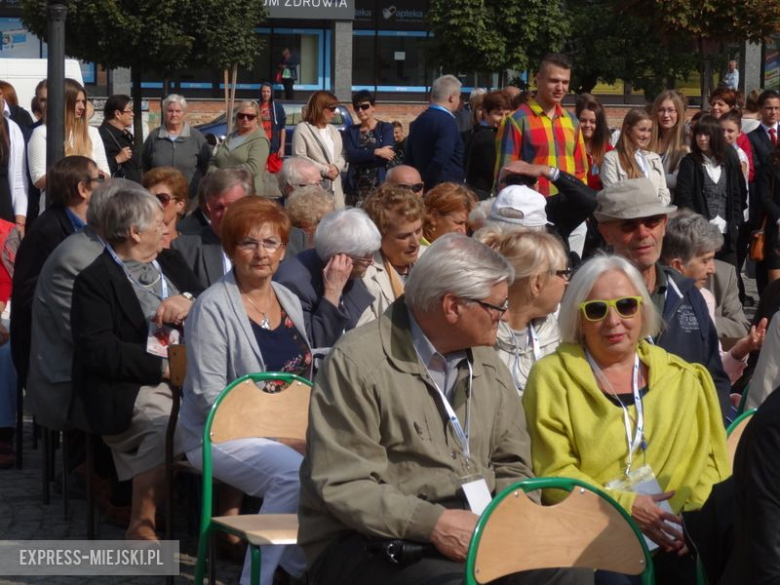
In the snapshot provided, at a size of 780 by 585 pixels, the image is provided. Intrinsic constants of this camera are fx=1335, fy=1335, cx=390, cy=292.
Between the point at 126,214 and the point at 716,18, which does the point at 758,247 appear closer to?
the point at 126,214

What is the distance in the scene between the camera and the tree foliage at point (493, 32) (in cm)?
3250

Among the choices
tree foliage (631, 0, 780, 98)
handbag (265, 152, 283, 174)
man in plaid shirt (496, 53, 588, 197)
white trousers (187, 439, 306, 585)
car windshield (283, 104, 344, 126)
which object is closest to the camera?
white trousers (187, 439, 306, 585)

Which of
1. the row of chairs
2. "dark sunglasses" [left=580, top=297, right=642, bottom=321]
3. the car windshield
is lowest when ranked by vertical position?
the row of chairs

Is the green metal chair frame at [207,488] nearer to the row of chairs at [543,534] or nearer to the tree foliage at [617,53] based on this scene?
the row of chairs at [543,534]

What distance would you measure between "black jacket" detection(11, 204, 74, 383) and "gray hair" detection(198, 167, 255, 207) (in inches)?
31.9

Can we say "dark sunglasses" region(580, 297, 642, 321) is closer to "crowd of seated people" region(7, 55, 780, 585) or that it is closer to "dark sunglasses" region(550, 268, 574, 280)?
"crowd of seated people" region(7, 55, 780, 585)

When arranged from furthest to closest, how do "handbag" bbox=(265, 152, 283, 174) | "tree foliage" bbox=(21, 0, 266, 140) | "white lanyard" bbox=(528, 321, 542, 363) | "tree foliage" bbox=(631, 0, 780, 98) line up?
1. "tree foliage" bbox=(21, 0, 266, 140)
2. "tree foliage" bbox=(631, 0, 780, 98)
3. "handbag" bbox=(265, 152, 283, 174)
4. "white lanyard" bbox=(528, 321, 542, 363)

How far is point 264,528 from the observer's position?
14.7ft

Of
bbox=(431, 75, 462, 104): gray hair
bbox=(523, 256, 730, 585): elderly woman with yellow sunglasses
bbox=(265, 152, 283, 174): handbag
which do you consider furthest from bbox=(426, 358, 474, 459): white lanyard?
bbox=(265, 152, 283, 174): handbag

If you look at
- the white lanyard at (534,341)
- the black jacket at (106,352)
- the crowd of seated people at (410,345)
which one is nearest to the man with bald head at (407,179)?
the crowd of seated people at (410,345)

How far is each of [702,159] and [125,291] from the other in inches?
241

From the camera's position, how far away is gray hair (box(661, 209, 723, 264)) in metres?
6.48

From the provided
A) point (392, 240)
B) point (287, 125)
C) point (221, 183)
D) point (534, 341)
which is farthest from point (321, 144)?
point (287, 125)

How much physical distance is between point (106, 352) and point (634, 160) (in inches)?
217
